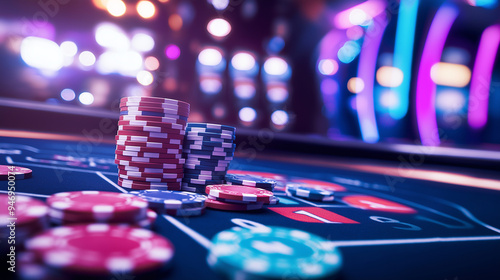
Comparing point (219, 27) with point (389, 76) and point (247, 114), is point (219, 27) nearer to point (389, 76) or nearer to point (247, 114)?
point (247, 114)

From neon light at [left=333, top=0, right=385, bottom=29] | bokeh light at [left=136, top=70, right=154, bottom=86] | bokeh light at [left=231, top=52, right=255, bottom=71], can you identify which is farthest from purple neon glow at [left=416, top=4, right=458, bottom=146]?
bokeh light at [left=136, top=70, right=154, bottom=86]

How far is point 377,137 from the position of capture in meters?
10.4

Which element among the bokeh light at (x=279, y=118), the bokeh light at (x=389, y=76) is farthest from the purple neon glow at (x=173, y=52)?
the bokeh light at (x=389, y=76)

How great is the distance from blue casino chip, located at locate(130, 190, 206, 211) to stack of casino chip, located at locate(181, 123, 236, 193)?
2.16 ft

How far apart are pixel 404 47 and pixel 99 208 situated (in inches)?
427

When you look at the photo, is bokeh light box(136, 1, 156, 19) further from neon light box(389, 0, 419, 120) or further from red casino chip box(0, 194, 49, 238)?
red casino chip box(0, 194, 49, 238)

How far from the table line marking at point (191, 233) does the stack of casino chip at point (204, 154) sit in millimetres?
973

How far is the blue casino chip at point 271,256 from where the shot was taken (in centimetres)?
119

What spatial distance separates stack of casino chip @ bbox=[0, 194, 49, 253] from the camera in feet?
3.86

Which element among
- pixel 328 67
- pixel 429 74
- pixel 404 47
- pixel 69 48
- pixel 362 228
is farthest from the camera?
pixel 328 67

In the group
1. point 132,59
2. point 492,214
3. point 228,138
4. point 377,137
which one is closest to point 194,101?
point 132,59

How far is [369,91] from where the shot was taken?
10375mm

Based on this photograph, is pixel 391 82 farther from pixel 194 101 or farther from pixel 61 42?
pixel 61 42

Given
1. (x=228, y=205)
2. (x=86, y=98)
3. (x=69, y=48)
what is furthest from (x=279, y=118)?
(x=228, y=205)
